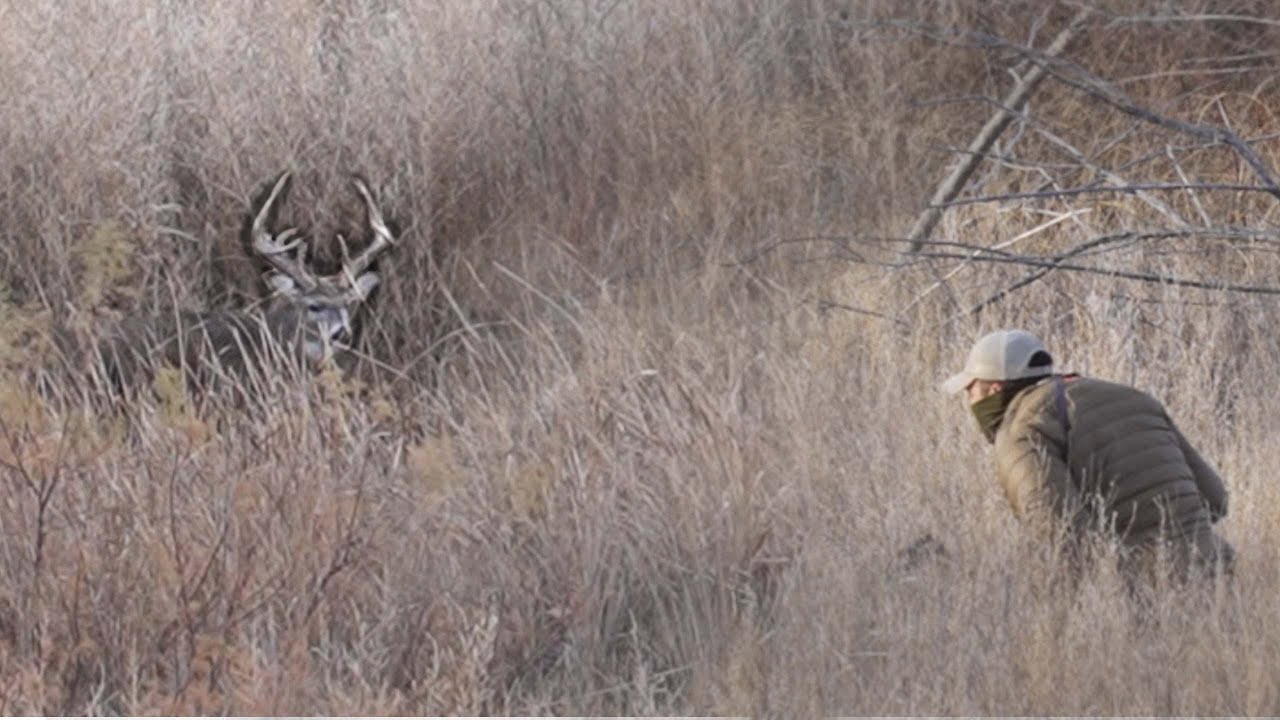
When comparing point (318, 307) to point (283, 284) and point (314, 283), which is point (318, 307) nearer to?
point (314, 283)

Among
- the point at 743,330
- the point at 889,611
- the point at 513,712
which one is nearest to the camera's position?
the point at 513,712

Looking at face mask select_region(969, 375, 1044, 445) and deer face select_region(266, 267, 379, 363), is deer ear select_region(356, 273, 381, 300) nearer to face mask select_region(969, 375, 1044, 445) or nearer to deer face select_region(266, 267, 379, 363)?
deer face select_region(266, 267, 379, 363)

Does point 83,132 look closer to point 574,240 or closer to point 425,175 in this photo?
point 425,175

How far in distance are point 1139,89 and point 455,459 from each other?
19.3 feet

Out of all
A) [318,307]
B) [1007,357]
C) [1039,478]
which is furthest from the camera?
[318,307]

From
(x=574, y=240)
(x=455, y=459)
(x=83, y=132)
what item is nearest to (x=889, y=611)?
(x=455, y=459)

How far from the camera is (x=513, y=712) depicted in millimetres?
5695

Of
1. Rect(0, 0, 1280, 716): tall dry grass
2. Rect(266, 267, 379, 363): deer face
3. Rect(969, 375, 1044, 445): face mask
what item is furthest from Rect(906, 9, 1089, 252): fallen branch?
Rect(969, 375, 1044, 445): face mask

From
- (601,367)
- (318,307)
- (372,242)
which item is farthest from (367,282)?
(601,367)

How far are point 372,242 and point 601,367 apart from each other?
3228 mm

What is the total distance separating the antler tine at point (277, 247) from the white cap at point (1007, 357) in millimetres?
5059

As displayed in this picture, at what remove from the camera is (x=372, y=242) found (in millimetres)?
11500

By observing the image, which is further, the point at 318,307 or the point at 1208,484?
the point at 318,307

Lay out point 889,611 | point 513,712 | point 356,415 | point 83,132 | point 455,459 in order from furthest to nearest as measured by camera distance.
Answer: point 83,132 < point 455,459 < point 356,415 < point 889,611 < point 513,712
